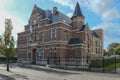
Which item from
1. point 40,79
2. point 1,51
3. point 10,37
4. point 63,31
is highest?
point 63,31

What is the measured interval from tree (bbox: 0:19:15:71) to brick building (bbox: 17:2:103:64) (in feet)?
46.3

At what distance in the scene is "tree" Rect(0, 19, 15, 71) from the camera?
2400 centimetres

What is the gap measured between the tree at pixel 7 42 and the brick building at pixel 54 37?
1410 centimetres

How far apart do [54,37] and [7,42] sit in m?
16.0

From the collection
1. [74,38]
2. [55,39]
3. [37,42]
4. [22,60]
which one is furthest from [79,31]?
[22,60]

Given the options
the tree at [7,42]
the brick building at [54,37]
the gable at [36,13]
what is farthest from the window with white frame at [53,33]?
the tree at [7,42]

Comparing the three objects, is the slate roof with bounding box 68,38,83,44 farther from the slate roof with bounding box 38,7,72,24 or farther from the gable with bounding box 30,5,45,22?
the gable with bounding box 30,5,45,22

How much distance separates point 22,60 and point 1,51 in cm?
2439

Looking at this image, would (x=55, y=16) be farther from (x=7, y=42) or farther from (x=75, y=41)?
(x=7, y=42)

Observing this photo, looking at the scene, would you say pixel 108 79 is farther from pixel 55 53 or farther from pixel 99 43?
pixel 99 43

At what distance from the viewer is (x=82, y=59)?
1475 inches

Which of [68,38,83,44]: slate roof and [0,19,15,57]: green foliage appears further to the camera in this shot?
[68,38,83,44]: slate roof

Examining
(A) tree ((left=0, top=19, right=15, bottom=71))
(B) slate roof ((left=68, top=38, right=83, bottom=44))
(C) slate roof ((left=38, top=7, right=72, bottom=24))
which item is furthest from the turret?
(A) tree ((left=0, top=19, right=15, bottom=71))

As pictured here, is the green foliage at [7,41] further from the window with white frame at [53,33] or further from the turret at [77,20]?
the turret at [77,20]
